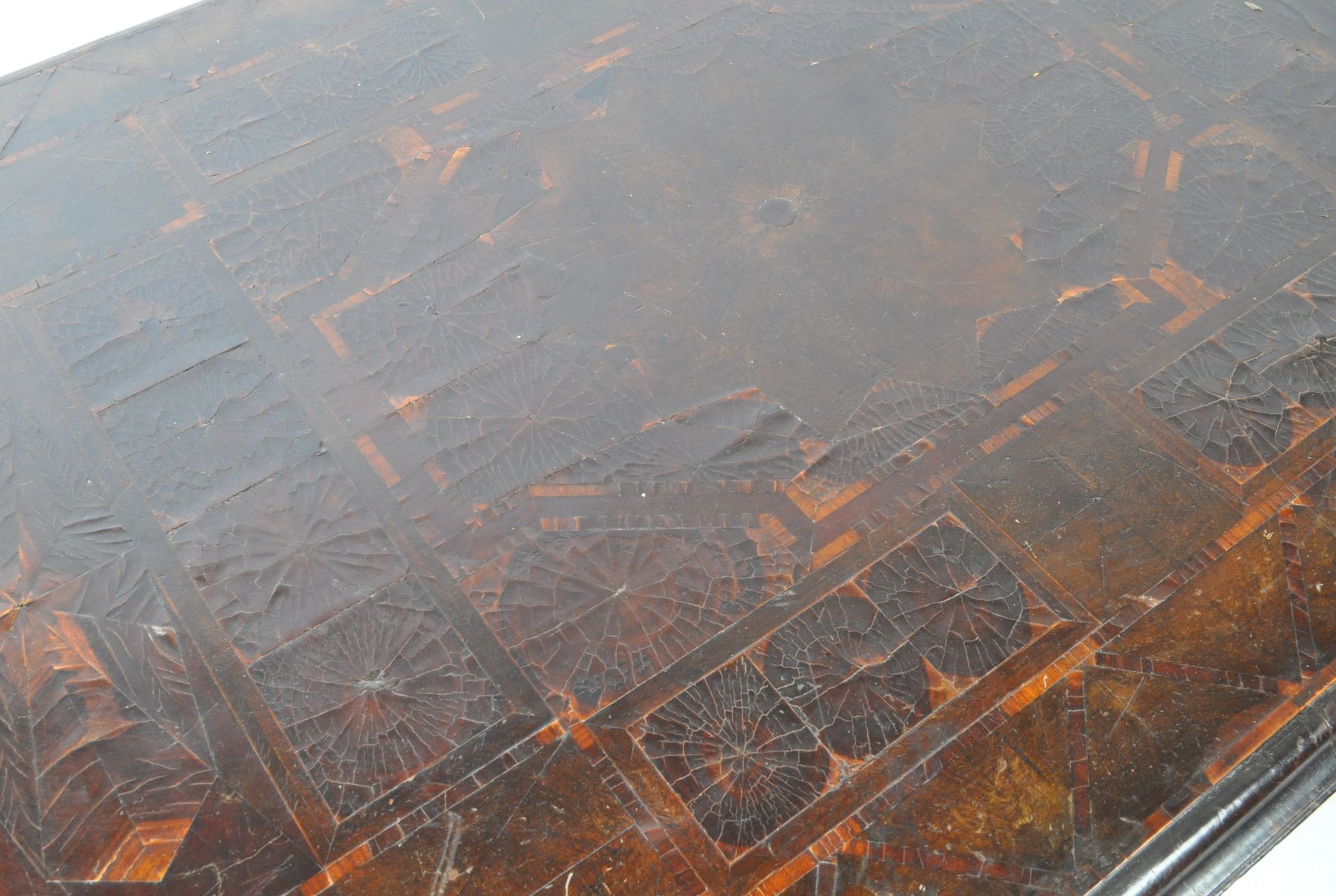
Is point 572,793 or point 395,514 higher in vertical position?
point 395,514

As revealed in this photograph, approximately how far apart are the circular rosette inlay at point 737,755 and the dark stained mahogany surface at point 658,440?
17mm

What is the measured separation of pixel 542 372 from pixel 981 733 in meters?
2.39

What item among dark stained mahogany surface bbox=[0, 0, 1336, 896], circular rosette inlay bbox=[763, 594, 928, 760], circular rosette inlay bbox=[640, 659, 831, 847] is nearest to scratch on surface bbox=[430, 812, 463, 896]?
dark stained mahogany surface bbox=[0, 0, 1336, 896]

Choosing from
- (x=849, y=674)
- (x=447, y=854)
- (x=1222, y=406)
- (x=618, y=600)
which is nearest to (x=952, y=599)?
(x=849, y=674)

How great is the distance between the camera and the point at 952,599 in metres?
4.20

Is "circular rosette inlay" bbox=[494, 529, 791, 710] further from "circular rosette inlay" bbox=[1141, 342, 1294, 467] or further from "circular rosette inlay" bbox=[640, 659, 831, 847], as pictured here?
"circular rosette inlay" bbox=[1141, 342, 1294, 467]

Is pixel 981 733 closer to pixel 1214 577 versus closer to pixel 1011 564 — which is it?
pixel 1011 564

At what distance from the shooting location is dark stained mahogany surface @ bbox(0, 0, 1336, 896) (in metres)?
3.82

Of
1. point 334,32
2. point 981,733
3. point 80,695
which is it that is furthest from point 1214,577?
point 334,32

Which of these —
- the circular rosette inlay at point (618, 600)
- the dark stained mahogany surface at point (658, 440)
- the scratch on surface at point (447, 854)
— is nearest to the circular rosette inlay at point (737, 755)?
the dark stained mahogany surface at point (658, 440)

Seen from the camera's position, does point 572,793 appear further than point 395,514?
No

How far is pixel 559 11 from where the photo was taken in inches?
239

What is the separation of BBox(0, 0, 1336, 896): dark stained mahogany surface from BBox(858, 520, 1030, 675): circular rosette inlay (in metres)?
0.02

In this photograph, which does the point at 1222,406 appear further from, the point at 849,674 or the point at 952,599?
the point at 849,674
